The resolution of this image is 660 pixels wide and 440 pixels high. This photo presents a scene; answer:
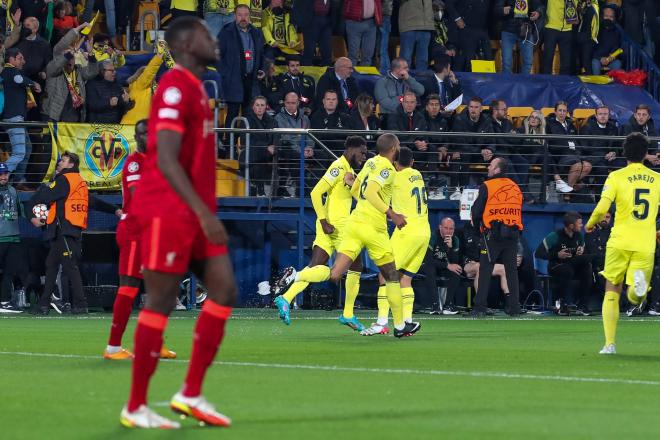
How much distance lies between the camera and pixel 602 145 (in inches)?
1037

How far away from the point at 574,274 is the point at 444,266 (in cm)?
238

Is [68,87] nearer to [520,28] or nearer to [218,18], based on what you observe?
[218,18]

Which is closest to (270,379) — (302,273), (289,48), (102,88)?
(302,273)

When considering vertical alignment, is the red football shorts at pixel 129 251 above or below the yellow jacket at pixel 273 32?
below

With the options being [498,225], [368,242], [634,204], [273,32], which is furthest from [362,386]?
[273,32]

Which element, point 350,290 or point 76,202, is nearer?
point 350,290

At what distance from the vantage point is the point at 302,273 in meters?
18.9

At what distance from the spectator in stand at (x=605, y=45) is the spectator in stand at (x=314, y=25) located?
21.3 feet

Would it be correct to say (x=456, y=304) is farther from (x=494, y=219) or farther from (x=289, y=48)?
(x=289, y=48)

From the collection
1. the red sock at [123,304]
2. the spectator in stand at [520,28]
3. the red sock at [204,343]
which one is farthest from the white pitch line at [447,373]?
the spectator in stand at [520,28]

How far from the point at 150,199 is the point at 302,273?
11.3 meters

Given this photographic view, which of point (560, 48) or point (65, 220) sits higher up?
point (560, 48)

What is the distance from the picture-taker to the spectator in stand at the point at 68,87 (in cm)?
2409

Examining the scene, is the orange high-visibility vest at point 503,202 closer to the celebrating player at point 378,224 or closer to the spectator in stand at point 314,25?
the spectator in stand at point 314,25
